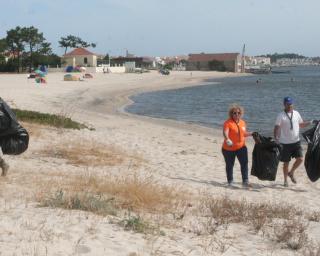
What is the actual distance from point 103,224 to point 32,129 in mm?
7874

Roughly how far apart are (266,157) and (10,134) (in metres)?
3.93

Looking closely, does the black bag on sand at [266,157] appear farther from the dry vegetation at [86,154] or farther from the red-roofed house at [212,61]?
the red-roofed house at [212,61]

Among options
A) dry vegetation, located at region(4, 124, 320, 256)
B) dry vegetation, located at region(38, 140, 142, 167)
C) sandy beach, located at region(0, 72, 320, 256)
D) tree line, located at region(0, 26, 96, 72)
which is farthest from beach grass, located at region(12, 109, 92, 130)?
tree line, located at region(0, 26, 96, 72)

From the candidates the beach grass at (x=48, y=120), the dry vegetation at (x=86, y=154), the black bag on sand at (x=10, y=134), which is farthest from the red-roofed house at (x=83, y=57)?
the black bag on sand at (x=10, y=134)

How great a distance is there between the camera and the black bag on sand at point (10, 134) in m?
6.81

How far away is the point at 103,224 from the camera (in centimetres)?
507

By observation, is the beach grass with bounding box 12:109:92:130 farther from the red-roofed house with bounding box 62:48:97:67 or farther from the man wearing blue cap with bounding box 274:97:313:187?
the red-roofed house with bounding box 62:48:97:67

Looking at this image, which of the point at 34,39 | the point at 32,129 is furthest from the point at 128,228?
the point at 34,39

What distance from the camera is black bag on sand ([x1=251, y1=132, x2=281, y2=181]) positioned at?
330 inches

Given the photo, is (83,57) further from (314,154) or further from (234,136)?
(314,154)

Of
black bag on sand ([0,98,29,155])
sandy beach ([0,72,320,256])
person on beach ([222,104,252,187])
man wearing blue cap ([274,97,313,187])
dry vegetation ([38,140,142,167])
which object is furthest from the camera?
dry vegetation ([38,140,142,167])

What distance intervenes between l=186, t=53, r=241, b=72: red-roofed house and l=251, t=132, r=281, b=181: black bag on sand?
137 metres

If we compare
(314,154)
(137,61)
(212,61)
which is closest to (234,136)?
(314,154)

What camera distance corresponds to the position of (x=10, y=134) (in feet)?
22.7
